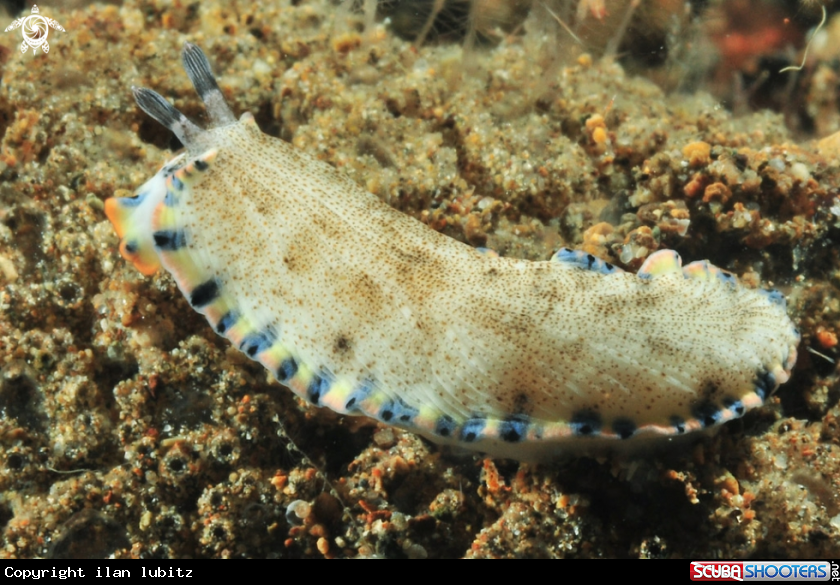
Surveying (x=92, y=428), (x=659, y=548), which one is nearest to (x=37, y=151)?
(x=92, y=428)

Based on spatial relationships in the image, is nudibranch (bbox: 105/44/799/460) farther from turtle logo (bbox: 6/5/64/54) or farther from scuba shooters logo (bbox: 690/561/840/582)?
turtle logo (bbox: 6/5/64/54)

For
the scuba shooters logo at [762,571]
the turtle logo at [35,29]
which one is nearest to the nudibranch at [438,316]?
the scuba shooters logo at [762,571]

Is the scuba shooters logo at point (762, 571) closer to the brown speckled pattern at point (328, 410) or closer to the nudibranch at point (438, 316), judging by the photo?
the brown speckled pattern at point (328, 410)

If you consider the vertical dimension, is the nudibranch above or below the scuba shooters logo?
above

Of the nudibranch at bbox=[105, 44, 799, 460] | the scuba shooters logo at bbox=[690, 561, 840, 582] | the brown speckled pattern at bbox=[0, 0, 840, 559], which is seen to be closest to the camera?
the nudibranch at bbox=[105, 44, 799, 460]

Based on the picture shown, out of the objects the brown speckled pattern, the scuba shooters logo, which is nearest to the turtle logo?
the brown speckled pattern

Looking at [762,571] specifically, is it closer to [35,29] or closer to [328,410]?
[328,410]

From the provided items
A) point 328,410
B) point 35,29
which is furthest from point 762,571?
point 35,29
